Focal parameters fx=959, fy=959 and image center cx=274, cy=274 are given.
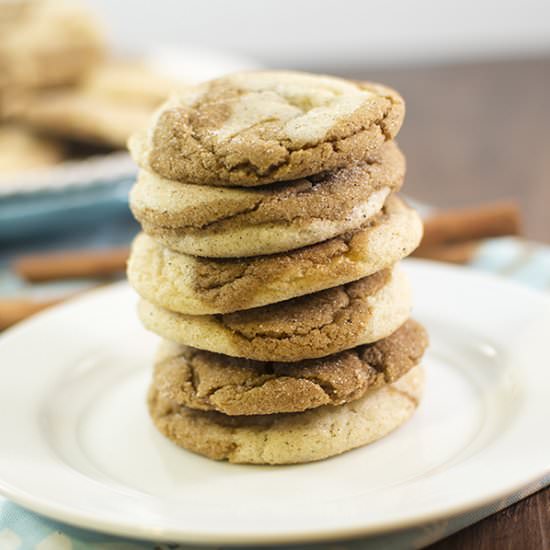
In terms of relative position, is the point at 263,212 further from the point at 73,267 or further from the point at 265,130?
the point at 73,267

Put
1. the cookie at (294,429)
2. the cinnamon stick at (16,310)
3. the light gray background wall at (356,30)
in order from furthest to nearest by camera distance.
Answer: the light gray background wall at (356,30) < the cinnamon stick at (16,310) < the cookie at (294,429)

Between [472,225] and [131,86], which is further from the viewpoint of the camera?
[131,86]

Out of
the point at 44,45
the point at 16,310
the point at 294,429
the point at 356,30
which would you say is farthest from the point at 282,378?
the point at 356,30

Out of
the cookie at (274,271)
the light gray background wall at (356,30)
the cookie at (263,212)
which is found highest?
the cookie at (263,212)

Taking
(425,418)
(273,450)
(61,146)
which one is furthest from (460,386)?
(61,146)

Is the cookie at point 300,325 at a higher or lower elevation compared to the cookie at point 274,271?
lower

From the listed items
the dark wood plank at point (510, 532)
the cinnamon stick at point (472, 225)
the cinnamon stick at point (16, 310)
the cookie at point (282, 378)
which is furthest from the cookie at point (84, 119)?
the dark wood plank at point (510, 532)

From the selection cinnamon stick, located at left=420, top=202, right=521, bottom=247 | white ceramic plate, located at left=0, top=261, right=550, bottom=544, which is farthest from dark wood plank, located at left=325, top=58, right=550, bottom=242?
white ceramic plate, located at left=0, top=261, right=550, bottom=544

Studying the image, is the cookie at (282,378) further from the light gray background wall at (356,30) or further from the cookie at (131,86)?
the light gray background wall at (356,30)
